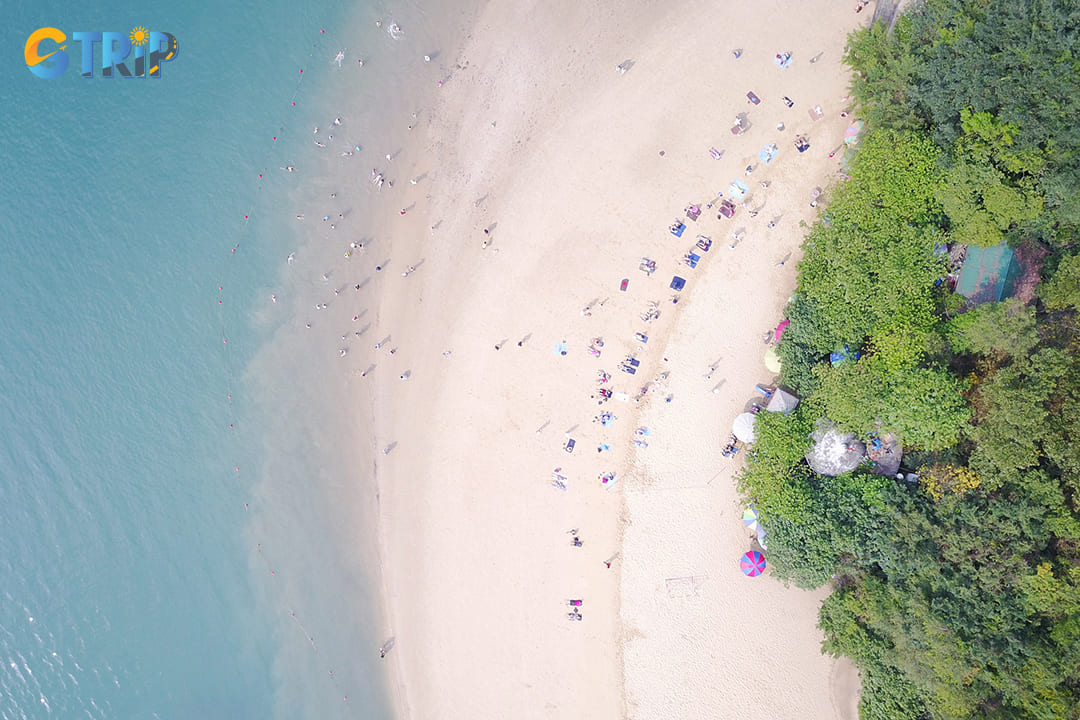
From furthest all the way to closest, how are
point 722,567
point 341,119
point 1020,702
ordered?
point 341,119 → point 722,567 → point 1020,702

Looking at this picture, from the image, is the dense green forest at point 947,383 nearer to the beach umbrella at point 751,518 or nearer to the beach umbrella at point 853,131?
the beach umbrella at point 751,518

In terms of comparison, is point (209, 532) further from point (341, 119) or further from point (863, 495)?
point (863, 495)

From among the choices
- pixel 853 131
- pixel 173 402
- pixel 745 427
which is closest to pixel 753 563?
pixel 745 427

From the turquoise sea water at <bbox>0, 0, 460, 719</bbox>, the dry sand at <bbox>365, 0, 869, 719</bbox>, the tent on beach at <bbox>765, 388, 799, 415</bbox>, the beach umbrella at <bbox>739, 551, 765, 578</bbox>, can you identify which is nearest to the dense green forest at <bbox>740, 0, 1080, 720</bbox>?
the tent on beach at <bbox>765, 388, 799, 415</bbox>

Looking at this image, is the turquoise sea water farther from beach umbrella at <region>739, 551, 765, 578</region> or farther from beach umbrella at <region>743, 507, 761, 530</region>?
beach umbrella at <region>743, 507, 761, 530</region>

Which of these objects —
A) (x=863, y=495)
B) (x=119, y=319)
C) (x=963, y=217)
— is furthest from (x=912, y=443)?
(x=119, y=319)

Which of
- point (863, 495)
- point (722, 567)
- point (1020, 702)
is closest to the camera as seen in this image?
point (1020, 702)
